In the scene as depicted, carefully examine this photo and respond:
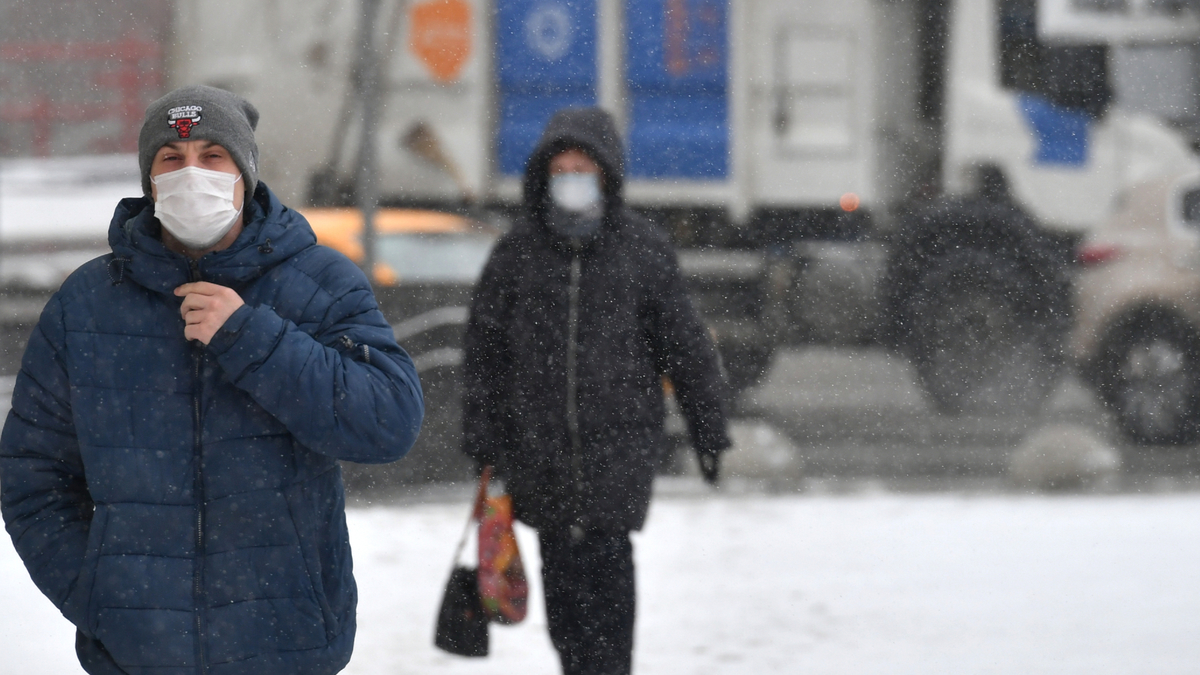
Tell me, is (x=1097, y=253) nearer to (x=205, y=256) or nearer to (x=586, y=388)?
(x=586, y=388)

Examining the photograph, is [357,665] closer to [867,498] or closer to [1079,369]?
[867,498]

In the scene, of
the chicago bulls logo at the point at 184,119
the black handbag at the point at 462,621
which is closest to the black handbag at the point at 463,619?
the black handbag at the point at 462,621

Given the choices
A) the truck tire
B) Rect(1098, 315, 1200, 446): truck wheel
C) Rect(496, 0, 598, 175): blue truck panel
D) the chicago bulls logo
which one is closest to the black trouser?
the chicago bulls logo

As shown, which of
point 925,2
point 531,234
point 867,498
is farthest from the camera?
point 925,2

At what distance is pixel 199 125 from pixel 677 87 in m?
4.78

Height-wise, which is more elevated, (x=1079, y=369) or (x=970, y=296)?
(x=970, y=296)

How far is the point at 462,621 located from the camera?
10.8ft

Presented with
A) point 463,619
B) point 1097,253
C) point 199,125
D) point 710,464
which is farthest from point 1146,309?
point 199,125

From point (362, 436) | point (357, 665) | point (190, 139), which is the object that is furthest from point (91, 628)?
point (357, 665)

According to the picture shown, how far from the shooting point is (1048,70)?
6.44 meters

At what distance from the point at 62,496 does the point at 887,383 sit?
17.6ft

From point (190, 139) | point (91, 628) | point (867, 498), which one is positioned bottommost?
point (867, 498)

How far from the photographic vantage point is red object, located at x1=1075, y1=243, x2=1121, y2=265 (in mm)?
6660

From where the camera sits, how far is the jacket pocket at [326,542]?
6.48 feet
